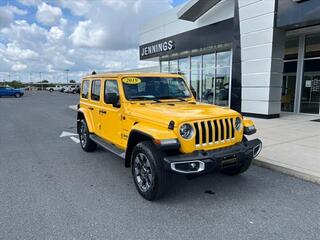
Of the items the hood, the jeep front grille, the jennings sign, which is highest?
the jennings sign

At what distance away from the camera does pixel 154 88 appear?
5047mm

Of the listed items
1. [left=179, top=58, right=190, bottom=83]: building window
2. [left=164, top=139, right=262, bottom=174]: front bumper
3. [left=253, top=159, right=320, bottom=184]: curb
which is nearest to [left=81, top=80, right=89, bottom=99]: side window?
[left=164, top=139, right=262, bottom=174]: front bumper

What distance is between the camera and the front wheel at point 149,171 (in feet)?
11.6

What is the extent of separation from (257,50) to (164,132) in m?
9.13

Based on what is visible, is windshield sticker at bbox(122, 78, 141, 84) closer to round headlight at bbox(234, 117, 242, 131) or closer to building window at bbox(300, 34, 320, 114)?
round headlight at bbox(234, 117, 242, 131)

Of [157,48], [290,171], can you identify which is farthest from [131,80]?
[157,48]

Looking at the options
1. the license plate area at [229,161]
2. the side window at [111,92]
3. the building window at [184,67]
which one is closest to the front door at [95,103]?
the side window at [111,92]

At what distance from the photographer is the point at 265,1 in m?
10.4

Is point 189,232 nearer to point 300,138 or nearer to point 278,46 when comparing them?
point 300,138

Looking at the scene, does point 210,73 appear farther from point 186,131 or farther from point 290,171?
point 186,131

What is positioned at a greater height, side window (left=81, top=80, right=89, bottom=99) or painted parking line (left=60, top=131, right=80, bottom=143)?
side window (left=81, top=80, right=89, bottom=99)

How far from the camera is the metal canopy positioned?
13.3 meters

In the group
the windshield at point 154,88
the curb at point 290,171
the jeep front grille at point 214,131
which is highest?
the windshield at point 154,88

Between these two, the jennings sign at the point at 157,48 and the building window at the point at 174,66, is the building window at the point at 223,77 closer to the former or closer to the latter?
the jennings sign at the point at 157,48
